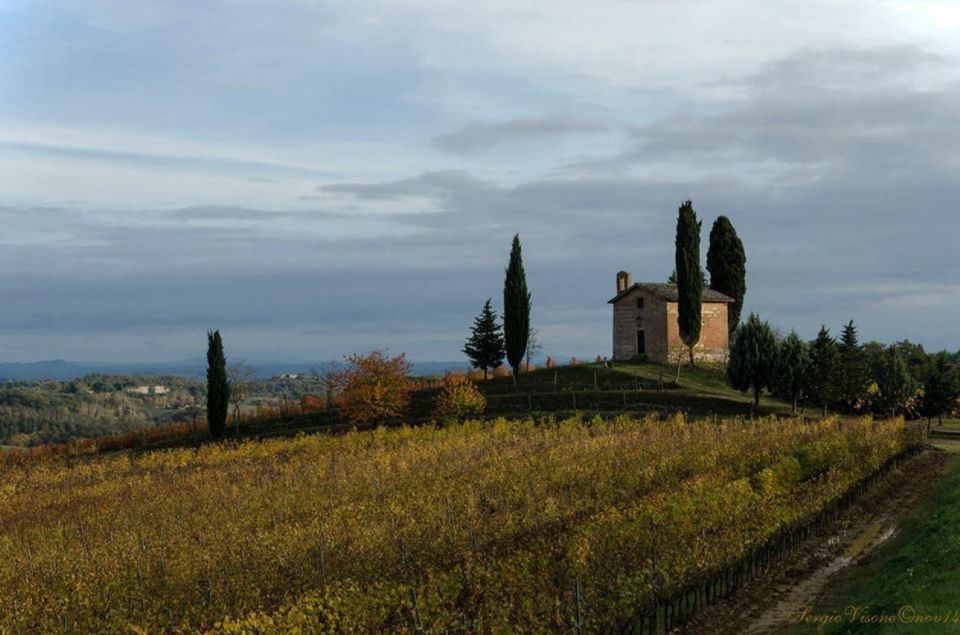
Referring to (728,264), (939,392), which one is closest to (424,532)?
(939,392)

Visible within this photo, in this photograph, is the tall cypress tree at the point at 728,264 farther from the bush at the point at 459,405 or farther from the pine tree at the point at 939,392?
the bush at the point at 459,405

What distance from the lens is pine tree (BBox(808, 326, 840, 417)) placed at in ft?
162

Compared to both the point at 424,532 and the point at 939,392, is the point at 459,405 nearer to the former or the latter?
the point at 939,392

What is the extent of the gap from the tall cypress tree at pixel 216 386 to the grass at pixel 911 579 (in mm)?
43817

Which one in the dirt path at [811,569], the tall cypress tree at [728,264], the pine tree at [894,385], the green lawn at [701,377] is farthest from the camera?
the tall cypress tree at [728,264]

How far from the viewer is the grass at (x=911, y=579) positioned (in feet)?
43.5

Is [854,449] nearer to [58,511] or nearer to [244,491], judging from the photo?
[244,491]

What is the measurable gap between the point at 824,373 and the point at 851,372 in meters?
3.53

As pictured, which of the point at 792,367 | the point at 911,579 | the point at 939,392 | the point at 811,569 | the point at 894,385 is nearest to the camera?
the point at 911,579

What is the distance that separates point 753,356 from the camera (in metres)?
50.3

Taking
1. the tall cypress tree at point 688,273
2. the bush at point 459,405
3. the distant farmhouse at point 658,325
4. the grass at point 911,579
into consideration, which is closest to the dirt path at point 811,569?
the grass at point 911,579

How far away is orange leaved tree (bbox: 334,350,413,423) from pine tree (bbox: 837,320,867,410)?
2472 cm

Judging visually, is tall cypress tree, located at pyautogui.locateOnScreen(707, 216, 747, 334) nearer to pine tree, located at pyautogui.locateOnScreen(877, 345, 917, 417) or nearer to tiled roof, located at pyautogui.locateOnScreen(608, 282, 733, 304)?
tiled roof, located at pyautogui.locateOnScreen(608, 282, 733, 304)

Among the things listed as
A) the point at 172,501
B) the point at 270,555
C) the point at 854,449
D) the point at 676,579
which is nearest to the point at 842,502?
the point at 854,449
